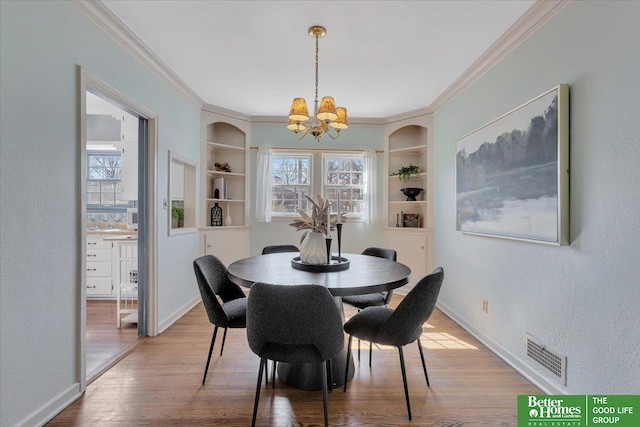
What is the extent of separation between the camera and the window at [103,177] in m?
4.73

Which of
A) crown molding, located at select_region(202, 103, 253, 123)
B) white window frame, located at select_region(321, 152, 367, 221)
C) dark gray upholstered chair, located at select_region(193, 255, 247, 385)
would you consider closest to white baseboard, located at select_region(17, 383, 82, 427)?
dark gray upholstered chair, located at select_region(193, 255, 247, 385)

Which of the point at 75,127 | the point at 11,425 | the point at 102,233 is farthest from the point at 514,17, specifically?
the point at 102,233

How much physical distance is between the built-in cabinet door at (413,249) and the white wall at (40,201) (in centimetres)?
358

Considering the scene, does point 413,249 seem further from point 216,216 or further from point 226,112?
point 226,112

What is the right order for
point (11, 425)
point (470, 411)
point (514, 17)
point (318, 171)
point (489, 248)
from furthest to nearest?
point (318, 171) → point (489, 248) → point (514, 17) → point (470, 411) → point (11, 425)

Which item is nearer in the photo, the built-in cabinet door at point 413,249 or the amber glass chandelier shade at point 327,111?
the amber glass chandelier shade at point 327,111

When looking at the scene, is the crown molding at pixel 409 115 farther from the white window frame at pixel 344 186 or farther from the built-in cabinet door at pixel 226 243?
the built-in cabinet door at pixel 226 243

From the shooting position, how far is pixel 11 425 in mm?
1482

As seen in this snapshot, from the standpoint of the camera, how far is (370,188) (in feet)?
14.6

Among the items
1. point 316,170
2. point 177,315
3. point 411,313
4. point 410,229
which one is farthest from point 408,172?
point 177,315

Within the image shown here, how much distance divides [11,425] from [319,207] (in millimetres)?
1987

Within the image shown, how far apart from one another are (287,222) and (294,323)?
3.08 meters

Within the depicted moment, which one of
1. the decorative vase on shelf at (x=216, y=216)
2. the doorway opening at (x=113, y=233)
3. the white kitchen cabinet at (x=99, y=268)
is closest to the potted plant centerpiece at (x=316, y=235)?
the doorway opening at (x=113, y=233)

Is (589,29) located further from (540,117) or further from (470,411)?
(470,411)
